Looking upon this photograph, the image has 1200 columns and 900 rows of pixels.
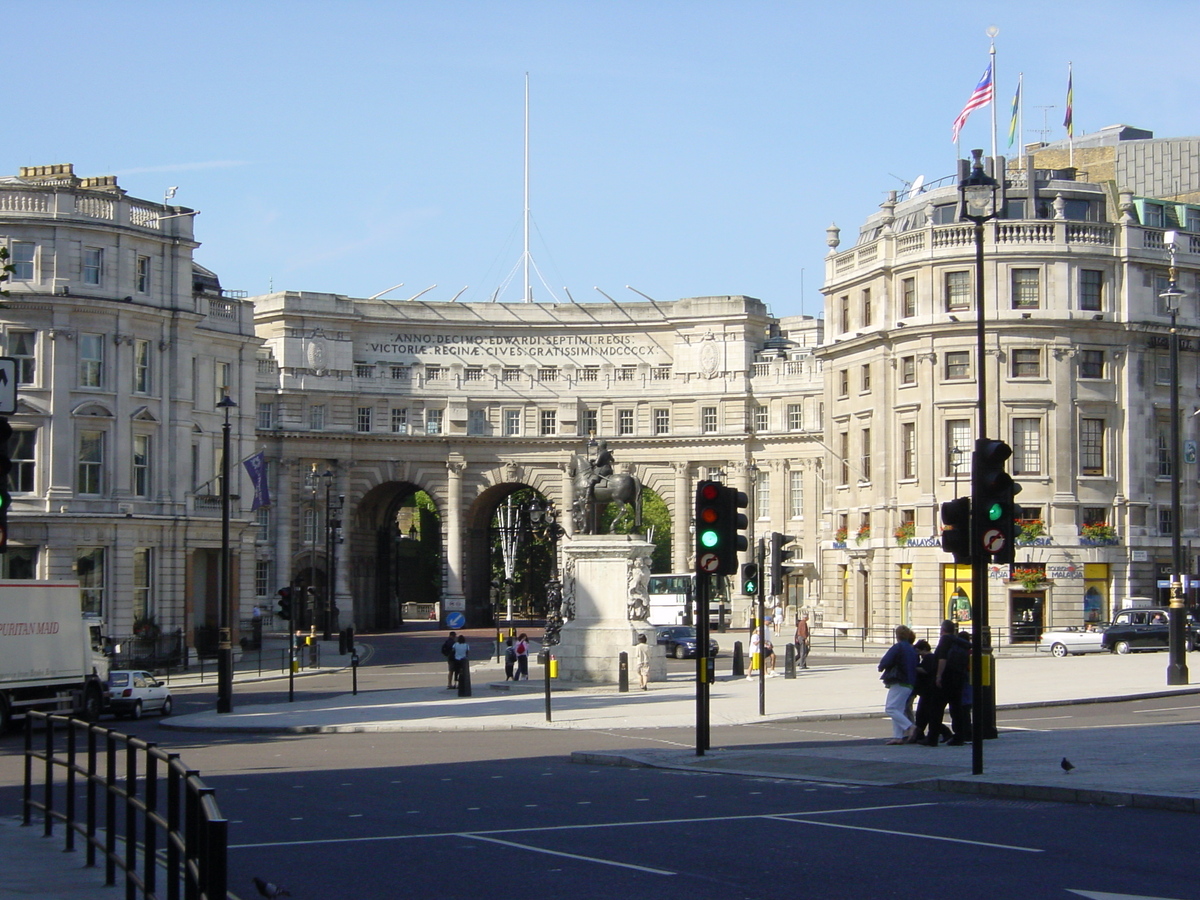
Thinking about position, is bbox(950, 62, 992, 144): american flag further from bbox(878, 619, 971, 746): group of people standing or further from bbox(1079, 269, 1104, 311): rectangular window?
bbox(878, 619, 971, 746): group of people standing

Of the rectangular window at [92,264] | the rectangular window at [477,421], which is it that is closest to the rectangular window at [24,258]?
the rectangular window at [92,264]

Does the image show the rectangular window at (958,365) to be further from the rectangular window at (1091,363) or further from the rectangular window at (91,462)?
the rectangular window at (91,462)

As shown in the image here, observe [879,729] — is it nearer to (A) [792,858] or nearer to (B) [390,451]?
(A) [792,858]

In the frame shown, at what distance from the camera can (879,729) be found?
91.9 ft

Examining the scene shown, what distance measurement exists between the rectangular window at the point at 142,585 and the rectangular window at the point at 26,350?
699cm

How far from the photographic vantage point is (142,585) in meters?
56.8

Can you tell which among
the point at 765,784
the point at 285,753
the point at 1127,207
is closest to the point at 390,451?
the point at 1127,207

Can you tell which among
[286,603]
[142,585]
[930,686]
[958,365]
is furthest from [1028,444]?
[930,686]

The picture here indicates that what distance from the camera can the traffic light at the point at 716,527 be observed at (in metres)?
21.3

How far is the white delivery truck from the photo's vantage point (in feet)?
103

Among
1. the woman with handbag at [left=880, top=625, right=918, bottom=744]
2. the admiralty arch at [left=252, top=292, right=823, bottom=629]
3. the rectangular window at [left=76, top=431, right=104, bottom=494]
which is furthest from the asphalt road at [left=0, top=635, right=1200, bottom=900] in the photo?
the admiralty arch at [left=252, top=292, right=823, bottom=629]

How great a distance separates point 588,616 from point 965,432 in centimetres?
3279

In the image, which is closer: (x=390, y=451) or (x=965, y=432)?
(x=965, y=432)

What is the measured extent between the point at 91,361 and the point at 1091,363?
137ft
